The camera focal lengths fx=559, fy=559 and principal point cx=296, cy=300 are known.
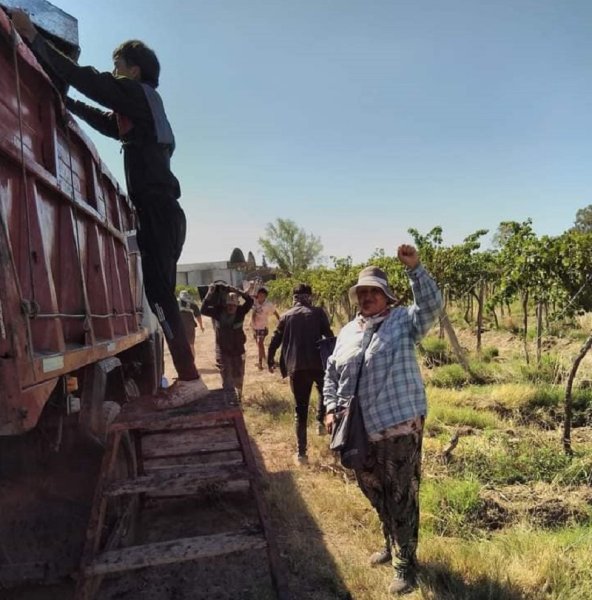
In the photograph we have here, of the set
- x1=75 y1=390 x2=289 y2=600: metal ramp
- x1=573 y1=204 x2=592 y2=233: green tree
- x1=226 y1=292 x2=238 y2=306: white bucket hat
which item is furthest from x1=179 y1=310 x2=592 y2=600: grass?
x1=573 y1=204 x2=592 y2=233: green tree

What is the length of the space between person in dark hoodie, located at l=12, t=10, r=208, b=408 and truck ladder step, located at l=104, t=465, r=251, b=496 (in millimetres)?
404

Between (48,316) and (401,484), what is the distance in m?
2.09

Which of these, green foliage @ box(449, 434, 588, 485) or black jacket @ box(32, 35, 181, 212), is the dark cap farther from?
black jacket @ box(32, 35, 181, 212)

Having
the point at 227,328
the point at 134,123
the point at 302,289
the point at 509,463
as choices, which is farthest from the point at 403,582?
the point at 227,328

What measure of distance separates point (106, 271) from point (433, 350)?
9.45 m

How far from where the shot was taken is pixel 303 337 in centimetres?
604

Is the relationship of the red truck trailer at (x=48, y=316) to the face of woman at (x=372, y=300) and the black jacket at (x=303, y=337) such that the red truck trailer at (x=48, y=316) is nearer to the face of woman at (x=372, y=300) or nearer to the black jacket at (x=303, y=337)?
the face of woman at (x=372, y=300)

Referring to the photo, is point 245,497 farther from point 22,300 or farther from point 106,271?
point 22,300

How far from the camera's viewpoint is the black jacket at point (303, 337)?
19.6 feet

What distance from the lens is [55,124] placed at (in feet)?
8.79

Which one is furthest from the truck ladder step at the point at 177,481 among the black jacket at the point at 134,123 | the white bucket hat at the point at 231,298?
the white bucket hat at the point at 231,298

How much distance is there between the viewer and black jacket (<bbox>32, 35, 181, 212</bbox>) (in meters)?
2.64

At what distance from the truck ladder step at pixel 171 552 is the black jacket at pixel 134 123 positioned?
1.79 metres

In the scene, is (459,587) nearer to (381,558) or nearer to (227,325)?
(381,558)
